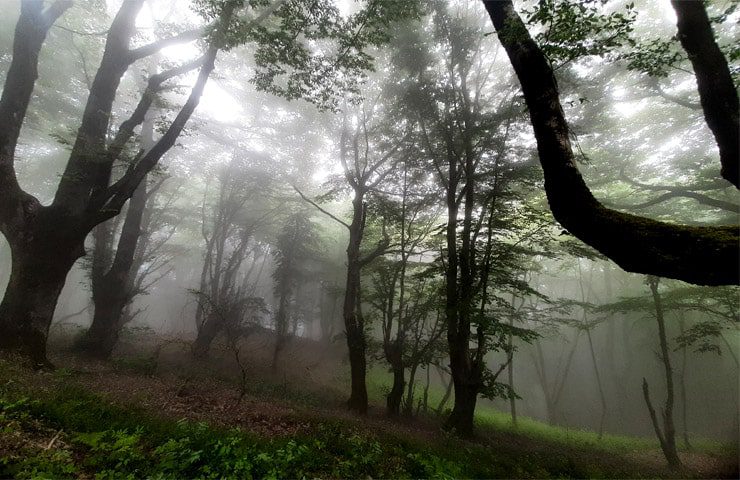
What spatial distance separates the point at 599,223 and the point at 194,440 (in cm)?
673

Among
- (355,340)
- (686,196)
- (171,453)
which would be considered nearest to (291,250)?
(355,340)

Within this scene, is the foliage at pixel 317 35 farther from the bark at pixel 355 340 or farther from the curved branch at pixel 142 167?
the bark at pixel 355 340

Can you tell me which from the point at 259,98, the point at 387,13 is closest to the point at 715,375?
the point at 387,13

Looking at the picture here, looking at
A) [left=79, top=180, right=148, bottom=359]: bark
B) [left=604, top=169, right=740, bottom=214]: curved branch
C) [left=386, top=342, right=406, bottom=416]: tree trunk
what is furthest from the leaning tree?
[left=604, top=169, right=740, bottom=214]: curved branch

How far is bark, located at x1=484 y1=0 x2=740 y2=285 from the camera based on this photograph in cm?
266

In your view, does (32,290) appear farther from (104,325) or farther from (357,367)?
(357,367)

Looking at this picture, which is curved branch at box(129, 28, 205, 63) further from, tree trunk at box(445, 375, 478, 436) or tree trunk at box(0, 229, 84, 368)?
tree trunk at box(445, 375, 478, 436)

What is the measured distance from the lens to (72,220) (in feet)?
29.5

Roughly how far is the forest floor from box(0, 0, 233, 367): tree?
1394 mm

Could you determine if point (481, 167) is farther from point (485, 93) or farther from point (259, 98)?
point (259, 98)

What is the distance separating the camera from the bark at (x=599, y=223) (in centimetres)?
266

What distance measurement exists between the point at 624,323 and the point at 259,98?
37500 mm

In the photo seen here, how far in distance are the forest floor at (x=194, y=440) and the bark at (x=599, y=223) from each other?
18.4 ft

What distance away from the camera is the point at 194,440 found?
5.74m
